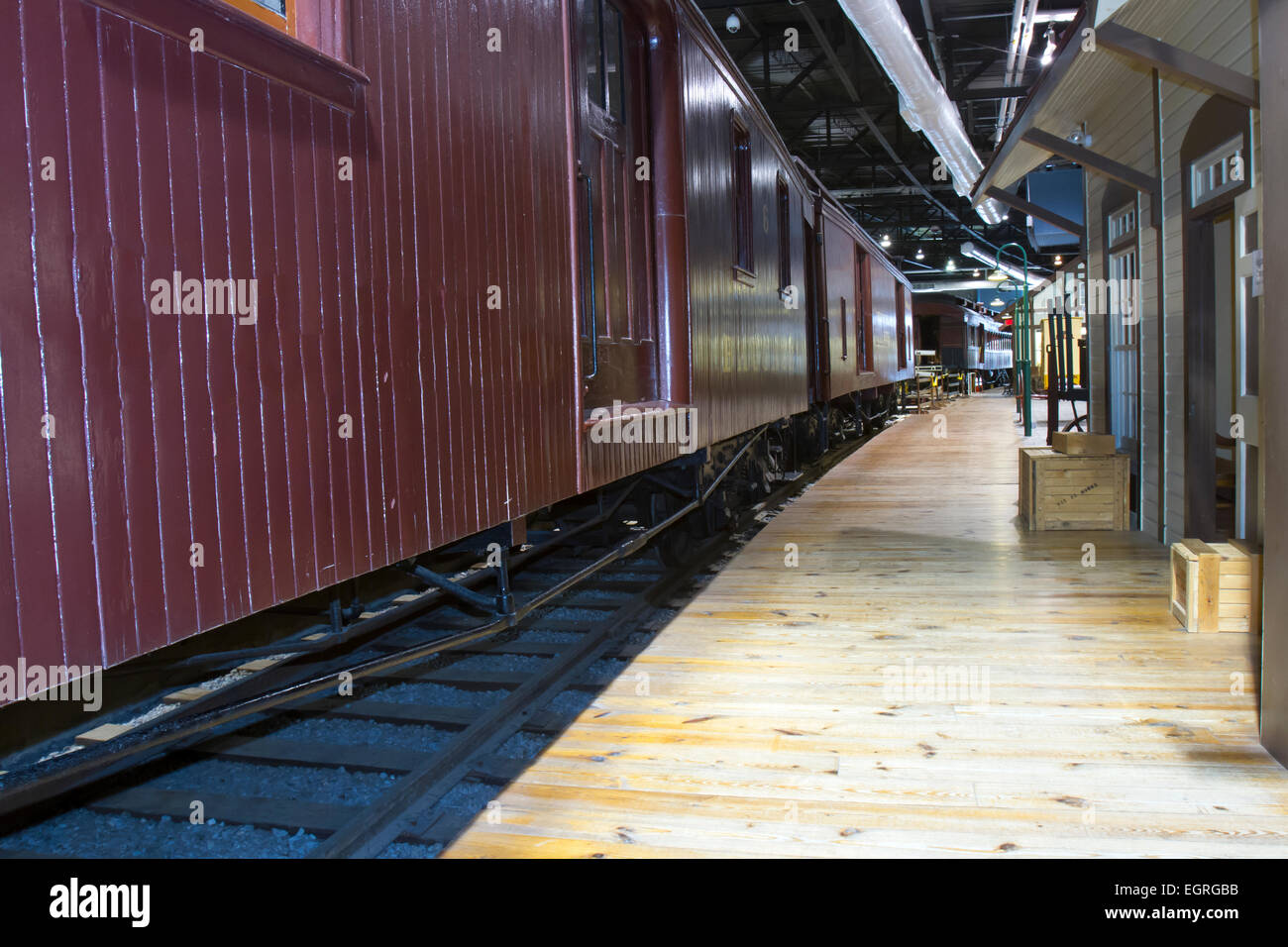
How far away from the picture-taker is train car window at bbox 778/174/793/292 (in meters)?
7.52

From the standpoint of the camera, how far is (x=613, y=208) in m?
4.02

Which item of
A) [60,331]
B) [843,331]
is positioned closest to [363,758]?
[60,331]

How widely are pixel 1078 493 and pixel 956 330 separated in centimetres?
3719

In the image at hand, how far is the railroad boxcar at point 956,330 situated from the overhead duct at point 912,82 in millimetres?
28875

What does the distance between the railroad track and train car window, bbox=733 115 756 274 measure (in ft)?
8.85

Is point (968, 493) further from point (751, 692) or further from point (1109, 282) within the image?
point (751, 692)

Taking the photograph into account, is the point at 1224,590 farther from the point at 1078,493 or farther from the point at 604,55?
the point at 604,55

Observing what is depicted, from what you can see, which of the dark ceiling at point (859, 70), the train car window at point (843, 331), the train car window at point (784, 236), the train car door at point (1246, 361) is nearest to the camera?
the train car door at point (1246, 361)

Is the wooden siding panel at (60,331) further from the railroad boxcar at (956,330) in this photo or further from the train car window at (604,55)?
the railroad boxcar at (956,330)

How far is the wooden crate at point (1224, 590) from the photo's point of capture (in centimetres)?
387

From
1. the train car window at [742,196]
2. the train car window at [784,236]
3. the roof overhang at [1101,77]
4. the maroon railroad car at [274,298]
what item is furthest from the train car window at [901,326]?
the maroon railroad car at [274,298]

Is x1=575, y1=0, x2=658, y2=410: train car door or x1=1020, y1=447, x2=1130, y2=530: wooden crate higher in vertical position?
x1=575, y1=0, x2=658, y2=410: train car door

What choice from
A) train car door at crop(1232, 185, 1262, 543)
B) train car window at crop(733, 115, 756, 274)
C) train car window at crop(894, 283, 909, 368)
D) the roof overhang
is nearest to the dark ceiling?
the roof overhang

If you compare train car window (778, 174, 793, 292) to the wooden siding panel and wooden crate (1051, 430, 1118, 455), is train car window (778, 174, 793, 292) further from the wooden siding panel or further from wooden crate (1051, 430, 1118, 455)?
the wooden siding panel
